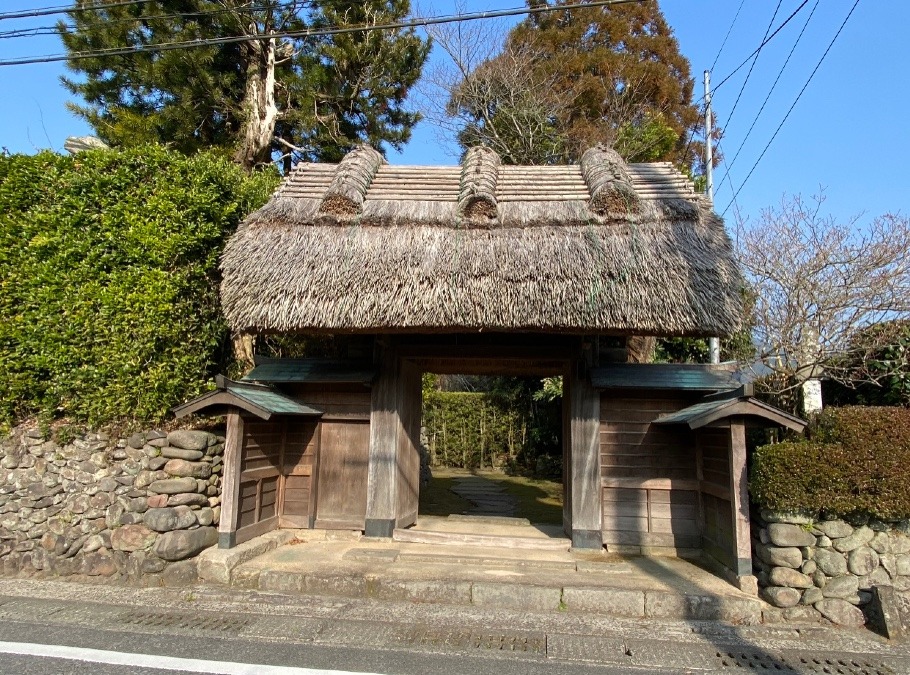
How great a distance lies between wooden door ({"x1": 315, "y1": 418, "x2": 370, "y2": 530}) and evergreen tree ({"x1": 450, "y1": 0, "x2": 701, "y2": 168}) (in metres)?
11.7

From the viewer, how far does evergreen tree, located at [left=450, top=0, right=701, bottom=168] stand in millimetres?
16281

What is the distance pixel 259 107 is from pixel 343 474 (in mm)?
9409

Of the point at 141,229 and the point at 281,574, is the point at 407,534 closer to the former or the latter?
the point at 281,574

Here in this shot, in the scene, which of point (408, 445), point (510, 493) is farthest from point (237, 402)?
point (510, 493)

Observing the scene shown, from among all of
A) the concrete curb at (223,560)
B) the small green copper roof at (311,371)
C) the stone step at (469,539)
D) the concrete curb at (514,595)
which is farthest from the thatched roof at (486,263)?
the stone step at (469,539)

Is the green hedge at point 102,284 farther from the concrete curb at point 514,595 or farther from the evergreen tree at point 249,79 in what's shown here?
the evergreen tree at point 249,79

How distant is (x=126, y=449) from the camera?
572cm

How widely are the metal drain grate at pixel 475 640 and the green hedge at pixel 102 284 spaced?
367 centimetres

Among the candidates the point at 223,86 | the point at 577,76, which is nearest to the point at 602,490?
the point at 223,86

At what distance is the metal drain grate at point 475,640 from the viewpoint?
409 cm

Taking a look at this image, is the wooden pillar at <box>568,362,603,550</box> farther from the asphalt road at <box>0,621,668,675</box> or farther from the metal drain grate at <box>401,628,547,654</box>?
the asphalt road at <box>0,621,668,675</box>

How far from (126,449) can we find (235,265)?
7.47 feet

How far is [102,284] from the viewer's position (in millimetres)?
5988

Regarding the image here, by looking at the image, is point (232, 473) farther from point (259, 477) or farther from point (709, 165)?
point (709, 165)
